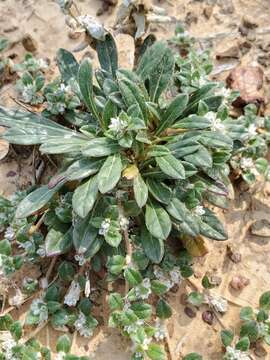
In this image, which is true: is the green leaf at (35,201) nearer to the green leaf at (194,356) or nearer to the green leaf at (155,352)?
the green leaf at (155,352)

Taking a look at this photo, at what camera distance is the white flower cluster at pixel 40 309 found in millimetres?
2498

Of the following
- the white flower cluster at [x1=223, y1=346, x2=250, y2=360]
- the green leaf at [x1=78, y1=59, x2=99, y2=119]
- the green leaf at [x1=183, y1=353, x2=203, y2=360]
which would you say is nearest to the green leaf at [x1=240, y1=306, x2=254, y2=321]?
the white flower cluster at [x1=223, y1=346, x2=250, y2=360]

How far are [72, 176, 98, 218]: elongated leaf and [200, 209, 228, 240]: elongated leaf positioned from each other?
55 cm

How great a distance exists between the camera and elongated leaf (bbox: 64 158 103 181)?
90.0 inches

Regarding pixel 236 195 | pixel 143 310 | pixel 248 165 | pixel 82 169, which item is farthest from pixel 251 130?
pixel 143 310

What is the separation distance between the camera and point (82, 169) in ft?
7.57

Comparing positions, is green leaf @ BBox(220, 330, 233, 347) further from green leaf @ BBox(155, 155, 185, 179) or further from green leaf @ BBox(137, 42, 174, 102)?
green leaf @ BBox(137, 42, 174, 102)

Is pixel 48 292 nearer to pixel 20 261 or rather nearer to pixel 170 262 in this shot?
pixel 20 261

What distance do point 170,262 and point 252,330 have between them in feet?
1.59

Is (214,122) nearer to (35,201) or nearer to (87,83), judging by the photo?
(87,83)

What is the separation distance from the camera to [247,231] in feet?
9.32

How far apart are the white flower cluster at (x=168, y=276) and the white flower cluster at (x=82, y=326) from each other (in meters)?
→ 0.39

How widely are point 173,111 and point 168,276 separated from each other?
778mm

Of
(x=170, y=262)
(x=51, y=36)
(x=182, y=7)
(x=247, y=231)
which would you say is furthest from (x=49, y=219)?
(x=182, y=7)
